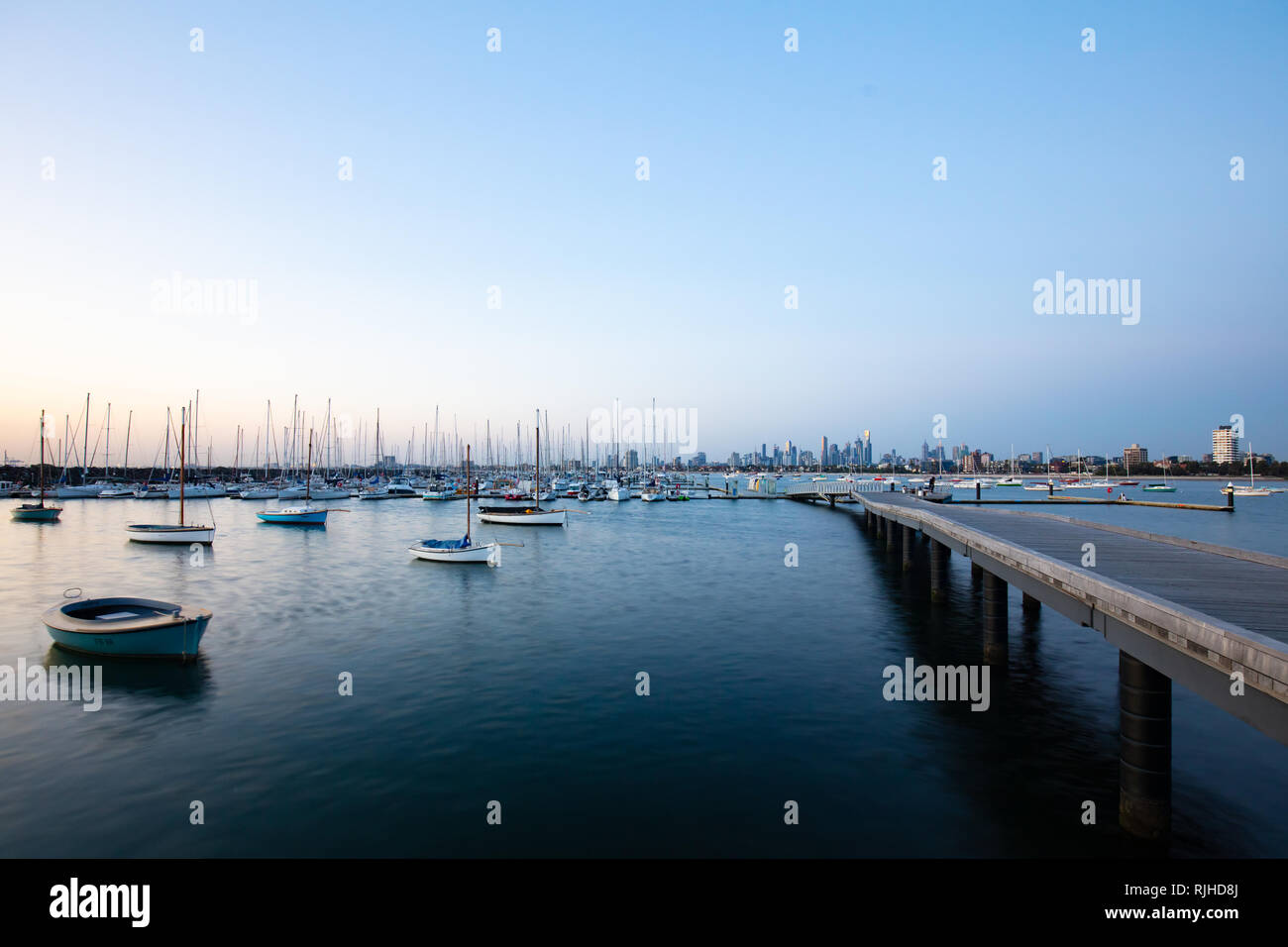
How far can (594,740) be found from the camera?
17.5 meters

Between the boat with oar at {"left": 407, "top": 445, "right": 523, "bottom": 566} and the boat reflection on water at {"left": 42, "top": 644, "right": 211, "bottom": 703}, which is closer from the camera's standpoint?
the boat reflection on water at {"left": 42, "top": 644, "right": 211, "bottom": 703}

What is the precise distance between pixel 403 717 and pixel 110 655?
539 inches

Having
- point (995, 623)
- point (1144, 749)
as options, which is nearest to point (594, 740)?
point (1144, 749)

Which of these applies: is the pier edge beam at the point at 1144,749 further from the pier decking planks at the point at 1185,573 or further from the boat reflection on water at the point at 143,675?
the boat reflection on water at the point at 143,675

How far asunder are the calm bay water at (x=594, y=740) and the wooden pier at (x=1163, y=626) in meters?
2.00

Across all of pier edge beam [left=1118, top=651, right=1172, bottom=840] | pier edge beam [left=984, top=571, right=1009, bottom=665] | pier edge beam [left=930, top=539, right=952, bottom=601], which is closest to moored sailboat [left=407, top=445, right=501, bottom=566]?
pier edge beam [left=930, top=539, right=952, bottom=601]

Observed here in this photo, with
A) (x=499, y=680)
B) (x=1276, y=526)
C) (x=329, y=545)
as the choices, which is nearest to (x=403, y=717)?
(x=499, y=680)

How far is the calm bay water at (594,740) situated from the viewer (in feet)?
41.9

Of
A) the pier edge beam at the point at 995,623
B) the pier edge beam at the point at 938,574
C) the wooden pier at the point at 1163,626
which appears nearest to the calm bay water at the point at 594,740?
the pier edge beam at the point at 995,623

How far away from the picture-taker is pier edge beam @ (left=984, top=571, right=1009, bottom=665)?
2367cm

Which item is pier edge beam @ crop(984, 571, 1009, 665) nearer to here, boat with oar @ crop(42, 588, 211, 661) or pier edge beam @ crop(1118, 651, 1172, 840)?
pier edge beam @ crop(1118, 651, 1172, 840)

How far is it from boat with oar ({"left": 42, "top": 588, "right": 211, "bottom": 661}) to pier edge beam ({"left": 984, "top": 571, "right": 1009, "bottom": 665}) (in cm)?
2877
